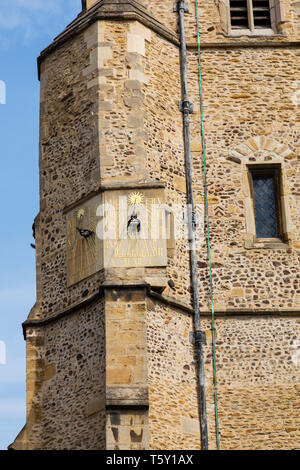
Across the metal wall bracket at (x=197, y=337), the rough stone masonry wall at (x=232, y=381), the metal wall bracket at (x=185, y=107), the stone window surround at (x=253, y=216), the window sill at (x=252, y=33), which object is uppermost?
the window sill at (x=252, y=33)

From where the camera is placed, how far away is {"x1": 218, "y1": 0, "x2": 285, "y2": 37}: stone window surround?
2708cm

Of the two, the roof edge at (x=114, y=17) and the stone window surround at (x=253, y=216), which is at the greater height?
the roof edge at (x=114, y=17)

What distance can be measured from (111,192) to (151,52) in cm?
297

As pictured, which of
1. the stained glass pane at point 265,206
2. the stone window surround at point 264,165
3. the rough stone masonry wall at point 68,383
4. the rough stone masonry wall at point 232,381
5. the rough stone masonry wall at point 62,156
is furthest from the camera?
the stained glass pane at point 265,206

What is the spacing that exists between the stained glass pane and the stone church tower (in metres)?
0.02

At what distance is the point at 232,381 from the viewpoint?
24016 mm

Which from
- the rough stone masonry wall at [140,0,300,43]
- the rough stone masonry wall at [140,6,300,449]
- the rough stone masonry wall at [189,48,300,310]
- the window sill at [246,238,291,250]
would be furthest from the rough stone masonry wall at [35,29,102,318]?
the window sill at [246,238,291,250]

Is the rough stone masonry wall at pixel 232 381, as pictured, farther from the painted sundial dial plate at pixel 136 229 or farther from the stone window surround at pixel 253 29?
the stone window surround at pixel 253 29

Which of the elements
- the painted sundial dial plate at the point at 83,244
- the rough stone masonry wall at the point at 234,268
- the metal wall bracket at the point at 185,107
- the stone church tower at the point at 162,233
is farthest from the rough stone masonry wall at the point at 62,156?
the metal wall bracket at the point at 185,107

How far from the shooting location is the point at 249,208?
25406 mm

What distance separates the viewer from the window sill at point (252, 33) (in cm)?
2703
